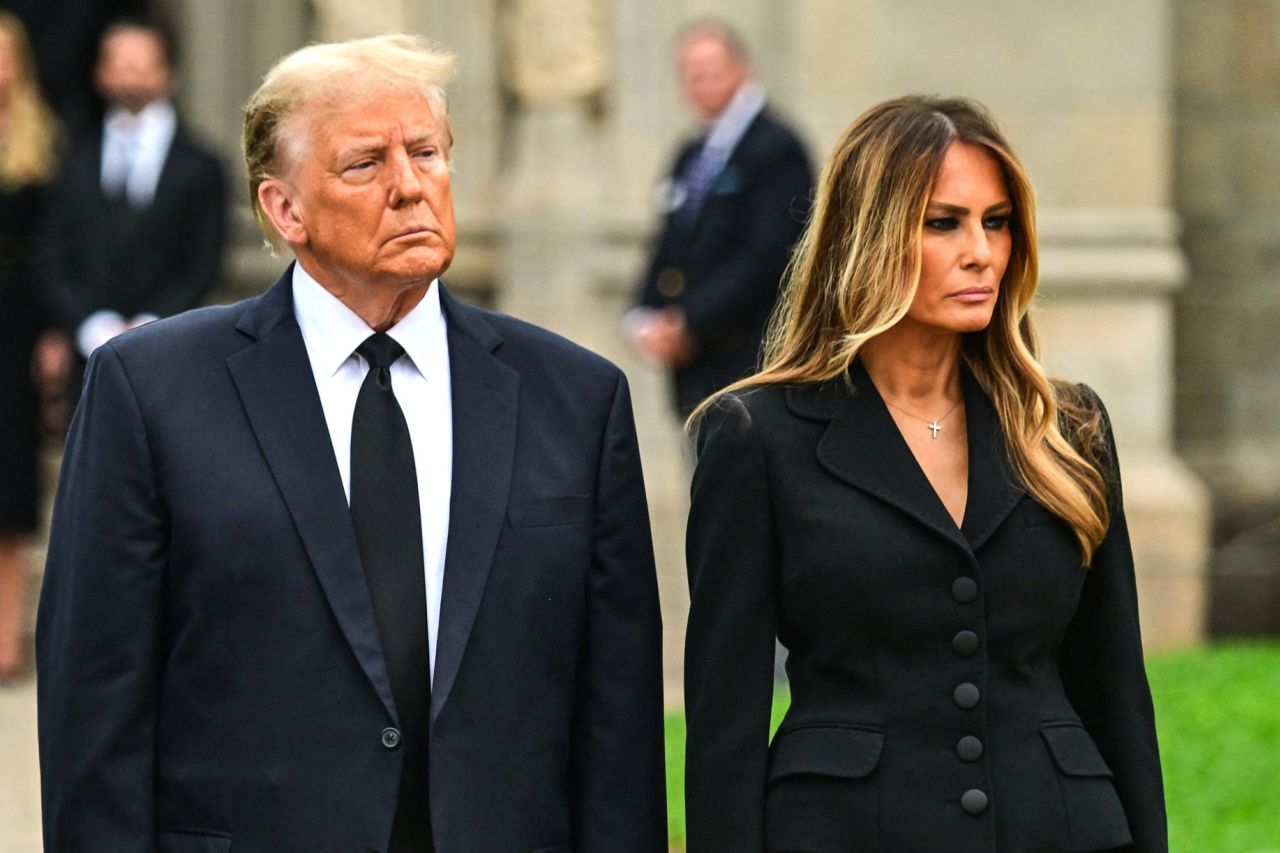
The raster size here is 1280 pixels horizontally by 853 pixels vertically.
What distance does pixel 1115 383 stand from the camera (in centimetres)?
997

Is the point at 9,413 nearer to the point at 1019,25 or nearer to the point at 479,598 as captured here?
the point at 1019,25

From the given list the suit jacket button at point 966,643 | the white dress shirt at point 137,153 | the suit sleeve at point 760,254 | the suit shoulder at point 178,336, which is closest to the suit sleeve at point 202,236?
the white dress shirt at point 137,153

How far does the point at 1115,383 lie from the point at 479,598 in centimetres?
679

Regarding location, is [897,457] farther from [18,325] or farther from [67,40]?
[67,40]

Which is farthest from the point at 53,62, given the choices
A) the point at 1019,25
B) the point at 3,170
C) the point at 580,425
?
the point at 580,425

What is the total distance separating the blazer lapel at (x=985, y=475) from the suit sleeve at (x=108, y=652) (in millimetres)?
1222

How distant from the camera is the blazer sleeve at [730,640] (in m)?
3.60

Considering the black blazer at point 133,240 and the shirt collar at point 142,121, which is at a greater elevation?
the shirt collar at point 142,121

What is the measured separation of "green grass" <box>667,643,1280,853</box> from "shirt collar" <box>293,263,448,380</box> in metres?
2.17

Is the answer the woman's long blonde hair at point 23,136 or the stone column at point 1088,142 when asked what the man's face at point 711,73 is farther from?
the woman's long blonde hair at point 23,136

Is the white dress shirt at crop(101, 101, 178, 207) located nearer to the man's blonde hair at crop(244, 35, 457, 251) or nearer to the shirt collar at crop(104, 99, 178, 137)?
the shirt collar at crop(104, 99, 178, 137)

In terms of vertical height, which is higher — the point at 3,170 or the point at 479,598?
the point at 3,170

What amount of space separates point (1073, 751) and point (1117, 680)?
6.5 inches

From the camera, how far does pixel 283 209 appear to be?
12.1ft
